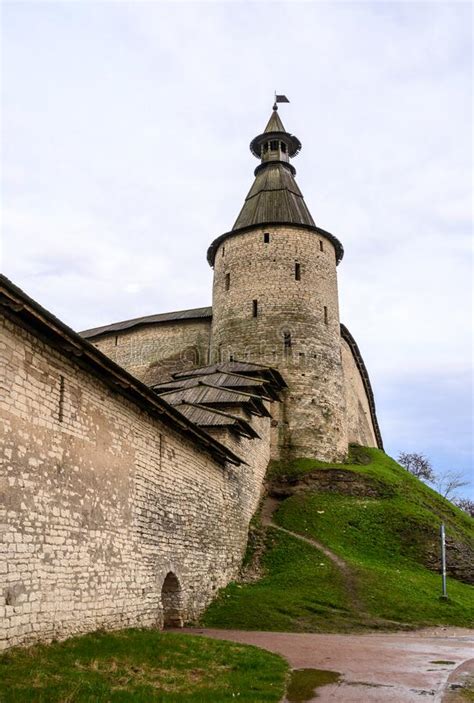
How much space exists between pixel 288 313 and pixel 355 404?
11.2 meters

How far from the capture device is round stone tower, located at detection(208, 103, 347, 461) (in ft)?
92.2

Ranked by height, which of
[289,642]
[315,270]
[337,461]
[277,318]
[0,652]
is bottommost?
[289,642]

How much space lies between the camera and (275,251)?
30.8m

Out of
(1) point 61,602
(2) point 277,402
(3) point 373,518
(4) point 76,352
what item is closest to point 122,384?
(4) point 76,352

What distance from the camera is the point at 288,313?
2955 centimetres

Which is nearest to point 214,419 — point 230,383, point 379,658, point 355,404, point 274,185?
point 230,383

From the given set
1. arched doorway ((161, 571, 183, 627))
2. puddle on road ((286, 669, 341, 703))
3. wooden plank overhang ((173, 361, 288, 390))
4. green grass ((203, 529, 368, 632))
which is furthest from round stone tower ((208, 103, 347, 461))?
puddle on road ((286, 669, 341, 703))

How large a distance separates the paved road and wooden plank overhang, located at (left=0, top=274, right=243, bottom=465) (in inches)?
182

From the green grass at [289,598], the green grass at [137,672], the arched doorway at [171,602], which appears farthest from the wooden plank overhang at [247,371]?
the green grass at [137,672]

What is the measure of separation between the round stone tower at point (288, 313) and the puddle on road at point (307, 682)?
60.0 ft

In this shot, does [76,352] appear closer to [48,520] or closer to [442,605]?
[48,520]

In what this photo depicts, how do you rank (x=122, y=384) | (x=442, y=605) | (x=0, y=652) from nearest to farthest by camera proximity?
(x=0, y=652) → (x=122, y=384) → (x=442, y=605)

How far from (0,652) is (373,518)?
55.6ft

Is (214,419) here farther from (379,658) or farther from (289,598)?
(379,658)
